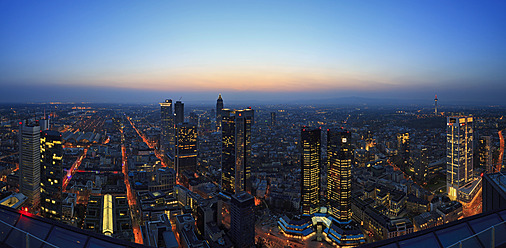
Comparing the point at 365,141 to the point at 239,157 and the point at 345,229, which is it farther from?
the point at 345,229

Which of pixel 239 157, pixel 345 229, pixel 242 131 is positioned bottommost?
pixel 345 229

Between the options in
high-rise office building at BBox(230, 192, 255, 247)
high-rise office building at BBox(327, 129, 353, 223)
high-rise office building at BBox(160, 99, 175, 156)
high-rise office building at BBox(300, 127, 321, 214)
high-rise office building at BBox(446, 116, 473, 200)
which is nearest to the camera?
high-rise office building at BBox(230, 192, 255, 247)

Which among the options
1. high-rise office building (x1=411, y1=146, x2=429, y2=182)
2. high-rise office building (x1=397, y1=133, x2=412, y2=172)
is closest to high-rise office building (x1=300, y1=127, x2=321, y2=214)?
high-rise office building (x1=411, y1=146, x2=429, y2=182)

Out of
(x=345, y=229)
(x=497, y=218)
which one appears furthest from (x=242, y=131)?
(x=497, y=218)

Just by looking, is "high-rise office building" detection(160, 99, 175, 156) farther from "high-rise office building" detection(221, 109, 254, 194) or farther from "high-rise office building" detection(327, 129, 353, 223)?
"high-rise office building" detection(327, 129, 353, 223)

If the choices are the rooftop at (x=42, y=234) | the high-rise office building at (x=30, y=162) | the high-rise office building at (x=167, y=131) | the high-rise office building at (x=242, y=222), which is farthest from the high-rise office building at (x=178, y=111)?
the rooftop at (x=42, y=234)

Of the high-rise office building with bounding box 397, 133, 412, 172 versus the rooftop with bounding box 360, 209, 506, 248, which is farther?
the high-rise office building with bounding box 397, 133, 412, 172

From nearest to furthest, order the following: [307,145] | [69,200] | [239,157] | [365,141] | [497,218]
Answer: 1. [497,218]
2. [69,200]
3. [307,145]
4. [239,157]
5. [365,141]
